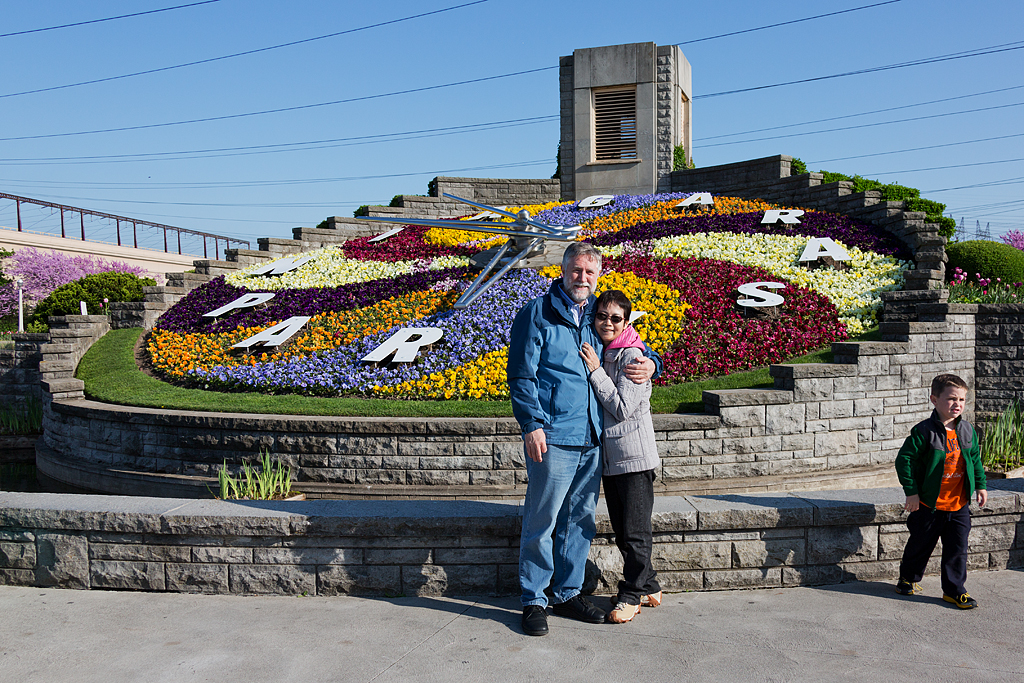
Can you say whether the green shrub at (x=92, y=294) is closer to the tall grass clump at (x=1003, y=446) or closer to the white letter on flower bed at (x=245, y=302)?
the white letter on flower bed at (x=245, y=302)

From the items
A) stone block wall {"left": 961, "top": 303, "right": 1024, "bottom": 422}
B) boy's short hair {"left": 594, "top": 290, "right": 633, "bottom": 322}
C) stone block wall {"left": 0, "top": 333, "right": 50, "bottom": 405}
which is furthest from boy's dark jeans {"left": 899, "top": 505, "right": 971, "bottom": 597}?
stone block wall {"left": 0, "top": 333, "right": 50, "bottom": 405}

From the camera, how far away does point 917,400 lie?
7.09m

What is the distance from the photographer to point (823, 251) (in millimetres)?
10094

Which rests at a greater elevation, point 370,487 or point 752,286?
point 752,286

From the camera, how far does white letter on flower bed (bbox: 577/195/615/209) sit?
16.0 metres

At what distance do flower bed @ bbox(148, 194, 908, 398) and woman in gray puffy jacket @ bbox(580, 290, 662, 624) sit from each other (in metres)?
3.96

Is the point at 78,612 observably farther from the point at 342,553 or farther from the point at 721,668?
the point at 721,668

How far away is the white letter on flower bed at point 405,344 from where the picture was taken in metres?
7.85

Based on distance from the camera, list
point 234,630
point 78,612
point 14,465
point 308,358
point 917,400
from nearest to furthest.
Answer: point 234,630
point 78,612
point 917,400
point 308,358
point 14,465

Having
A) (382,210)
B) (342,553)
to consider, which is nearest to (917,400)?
(342,553)

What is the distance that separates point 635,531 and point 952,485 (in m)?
1.68

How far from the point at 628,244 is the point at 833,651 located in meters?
9.42

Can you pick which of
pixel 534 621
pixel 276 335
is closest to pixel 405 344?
pixel 276 335

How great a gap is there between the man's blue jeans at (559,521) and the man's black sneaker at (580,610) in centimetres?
3
